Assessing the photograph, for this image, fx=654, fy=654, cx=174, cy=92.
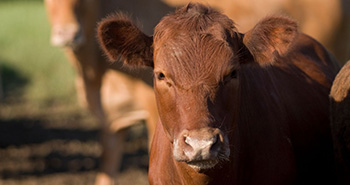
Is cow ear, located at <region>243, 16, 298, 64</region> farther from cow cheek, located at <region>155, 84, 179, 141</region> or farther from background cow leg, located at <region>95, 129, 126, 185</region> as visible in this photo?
background cow leg, located at <region>95, 129, 126, 185</region>

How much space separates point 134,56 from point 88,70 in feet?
11.5

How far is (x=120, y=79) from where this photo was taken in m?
7.02

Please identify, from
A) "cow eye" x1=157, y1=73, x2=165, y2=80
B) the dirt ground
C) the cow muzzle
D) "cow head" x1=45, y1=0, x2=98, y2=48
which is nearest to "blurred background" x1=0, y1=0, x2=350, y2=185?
the dirt ground

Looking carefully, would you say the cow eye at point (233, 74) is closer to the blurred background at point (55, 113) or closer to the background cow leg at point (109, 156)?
the blurred background at point (55, 113)

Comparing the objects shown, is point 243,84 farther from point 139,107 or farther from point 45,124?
point 45,124

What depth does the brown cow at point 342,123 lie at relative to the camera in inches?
152

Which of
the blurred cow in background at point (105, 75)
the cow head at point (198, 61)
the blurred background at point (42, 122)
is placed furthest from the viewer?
the blurred background at point (42, 122)

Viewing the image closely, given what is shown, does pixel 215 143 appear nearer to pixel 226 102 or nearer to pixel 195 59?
pixel 226 102

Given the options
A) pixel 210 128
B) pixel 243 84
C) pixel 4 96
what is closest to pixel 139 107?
pixel 243 84

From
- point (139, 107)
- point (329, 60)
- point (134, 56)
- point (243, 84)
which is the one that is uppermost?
point (134, 56)

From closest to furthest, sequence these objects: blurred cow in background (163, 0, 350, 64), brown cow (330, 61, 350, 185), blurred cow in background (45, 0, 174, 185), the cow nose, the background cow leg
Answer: the cow nose → brown cow (330, 61, 350, 185) → blurred cow in background (45, 0, 174, 185) → blurred cow in background (163, 0, 350, 64) → the background cow leg

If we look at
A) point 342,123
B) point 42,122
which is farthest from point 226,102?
point 42,122

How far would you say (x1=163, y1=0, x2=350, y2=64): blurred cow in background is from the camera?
7.02m

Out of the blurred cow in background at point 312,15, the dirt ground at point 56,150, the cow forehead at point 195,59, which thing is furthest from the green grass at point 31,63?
the cow forehead at point 195,59
